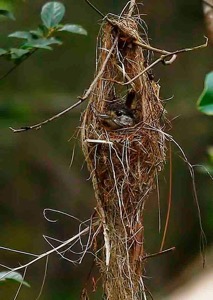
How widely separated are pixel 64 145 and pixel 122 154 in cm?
145

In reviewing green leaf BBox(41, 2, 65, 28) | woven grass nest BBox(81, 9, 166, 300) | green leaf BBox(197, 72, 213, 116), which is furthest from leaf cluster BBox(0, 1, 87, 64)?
green leaf BBox(197, 72, 213, 116)

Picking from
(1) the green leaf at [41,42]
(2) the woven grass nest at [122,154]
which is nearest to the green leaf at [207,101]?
(2) the woven grass nest at [122,154]

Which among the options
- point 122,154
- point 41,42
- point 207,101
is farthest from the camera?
point 41,42

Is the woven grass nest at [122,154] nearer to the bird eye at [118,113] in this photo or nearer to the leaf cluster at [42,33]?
the bird eye at [118,113]

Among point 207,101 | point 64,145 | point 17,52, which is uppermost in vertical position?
point 207,101

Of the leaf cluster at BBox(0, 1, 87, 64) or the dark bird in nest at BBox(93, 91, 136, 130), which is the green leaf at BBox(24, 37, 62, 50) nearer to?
the leaf cluster at BBox(0, 1, 87, 64)

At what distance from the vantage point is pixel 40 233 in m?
2.62

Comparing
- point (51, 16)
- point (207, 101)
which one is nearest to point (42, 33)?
point (51, 16)

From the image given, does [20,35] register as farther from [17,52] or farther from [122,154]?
[122,154]

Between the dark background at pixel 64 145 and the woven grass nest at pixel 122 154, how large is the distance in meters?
1.29

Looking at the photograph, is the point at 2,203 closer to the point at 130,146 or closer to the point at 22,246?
the point at 22,246

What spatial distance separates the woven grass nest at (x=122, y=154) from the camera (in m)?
1.20

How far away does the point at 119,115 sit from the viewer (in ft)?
3.96

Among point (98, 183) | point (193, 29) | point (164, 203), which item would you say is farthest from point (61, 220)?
point (98, 183)
